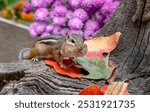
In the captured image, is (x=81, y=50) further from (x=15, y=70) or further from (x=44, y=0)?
(x=44, y=0)

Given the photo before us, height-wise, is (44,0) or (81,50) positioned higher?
(44,0)

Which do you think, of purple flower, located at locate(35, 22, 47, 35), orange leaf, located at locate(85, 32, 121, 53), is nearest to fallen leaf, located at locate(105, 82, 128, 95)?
orange leaf, located at locate(85, 32, 121, 53)

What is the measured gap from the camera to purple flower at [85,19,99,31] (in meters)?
6.78

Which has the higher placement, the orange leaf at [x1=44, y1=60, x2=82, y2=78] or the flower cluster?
the flower cluster

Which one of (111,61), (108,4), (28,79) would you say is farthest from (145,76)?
(108,4)

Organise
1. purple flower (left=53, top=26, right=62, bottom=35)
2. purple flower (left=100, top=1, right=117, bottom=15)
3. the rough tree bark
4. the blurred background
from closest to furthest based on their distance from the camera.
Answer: the rough tree bark, purple flower (left=100, top=1, right=117, bottom=15), purple flower (left=53, top=26, right=62, bottom=35), the blurred background

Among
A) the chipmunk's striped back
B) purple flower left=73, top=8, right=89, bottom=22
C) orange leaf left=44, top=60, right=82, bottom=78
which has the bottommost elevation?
orange leaf left=44, top=60, right=82, bottom=78

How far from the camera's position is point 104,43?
5770 mm

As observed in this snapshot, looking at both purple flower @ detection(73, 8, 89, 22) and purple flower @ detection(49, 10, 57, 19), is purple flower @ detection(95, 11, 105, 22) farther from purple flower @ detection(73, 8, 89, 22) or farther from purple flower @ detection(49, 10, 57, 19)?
purple flower @ detection(49, 10, 57, 19)

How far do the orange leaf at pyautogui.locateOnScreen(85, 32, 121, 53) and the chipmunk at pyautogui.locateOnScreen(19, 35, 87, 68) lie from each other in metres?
0.24

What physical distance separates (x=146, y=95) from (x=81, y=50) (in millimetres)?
620

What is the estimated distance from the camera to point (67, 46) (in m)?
5.50

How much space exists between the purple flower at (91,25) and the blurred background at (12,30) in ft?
5.79

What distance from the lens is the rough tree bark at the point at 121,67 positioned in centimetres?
525
